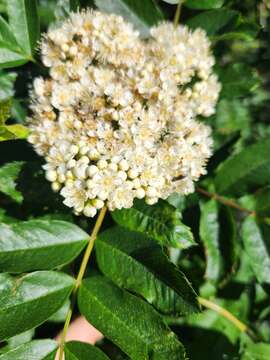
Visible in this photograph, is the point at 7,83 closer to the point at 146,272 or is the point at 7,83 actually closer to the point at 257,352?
the point at 146,272

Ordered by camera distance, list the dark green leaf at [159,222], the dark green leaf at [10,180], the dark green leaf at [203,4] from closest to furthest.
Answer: the dark green leaf at [159,222] < the dark green leaf at [10,180] < the dark green leaf at [203,4]

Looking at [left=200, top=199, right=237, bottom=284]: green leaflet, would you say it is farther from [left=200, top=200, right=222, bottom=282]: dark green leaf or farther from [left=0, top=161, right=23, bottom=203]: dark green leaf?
[left=0, top=161, right=23, bottom=203]: dark green leaf

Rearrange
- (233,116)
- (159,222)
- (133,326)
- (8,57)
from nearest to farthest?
1. (133,326)
2. (159,222)
3. (8,57)
4. (233,116)

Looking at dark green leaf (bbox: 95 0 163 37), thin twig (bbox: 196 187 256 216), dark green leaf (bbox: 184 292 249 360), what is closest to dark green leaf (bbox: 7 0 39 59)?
dark green leaf (bbox: 95 0 163 37)

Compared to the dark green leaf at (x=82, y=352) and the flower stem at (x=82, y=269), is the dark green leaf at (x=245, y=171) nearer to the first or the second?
the flower stem at (x=82, y=269)

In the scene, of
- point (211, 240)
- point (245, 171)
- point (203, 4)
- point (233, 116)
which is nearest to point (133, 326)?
point (211, 240)

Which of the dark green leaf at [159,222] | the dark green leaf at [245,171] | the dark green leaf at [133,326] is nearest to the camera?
the dark green leaf at [133,326]

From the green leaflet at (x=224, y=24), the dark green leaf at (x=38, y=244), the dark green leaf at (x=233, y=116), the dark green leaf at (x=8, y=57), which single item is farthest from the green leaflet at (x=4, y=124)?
the dark green leaf at (x=233, y=116)
